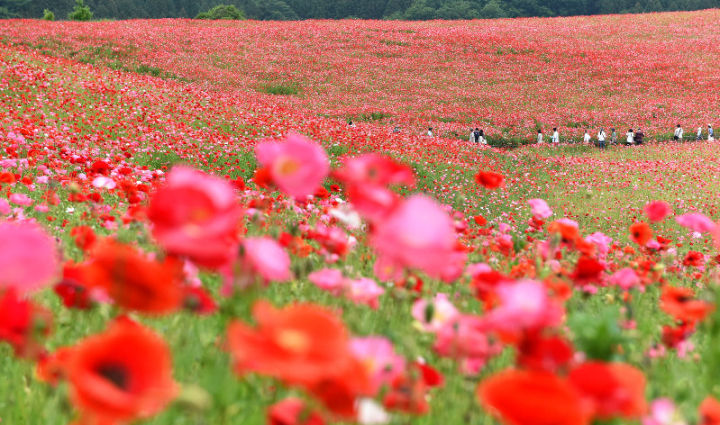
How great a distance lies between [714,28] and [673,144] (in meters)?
24.6

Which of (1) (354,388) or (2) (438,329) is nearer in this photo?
(1) (354,388)

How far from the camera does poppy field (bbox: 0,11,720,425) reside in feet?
3.09

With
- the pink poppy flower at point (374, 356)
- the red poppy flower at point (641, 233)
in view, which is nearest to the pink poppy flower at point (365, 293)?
the pink poppy flower at point (374, 356)

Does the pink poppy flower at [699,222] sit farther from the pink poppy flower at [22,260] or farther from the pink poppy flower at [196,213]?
the pink poppy flower at [22,260]

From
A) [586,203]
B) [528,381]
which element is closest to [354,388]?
[528,381]

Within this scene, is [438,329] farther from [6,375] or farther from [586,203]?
[586,203]

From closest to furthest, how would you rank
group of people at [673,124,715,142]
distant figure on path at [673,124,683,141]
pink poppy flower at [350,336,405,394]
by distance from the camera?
1. pink poppy flower at [350,336,405,394]
2. group of people at [673,124,715,142]
3. distant figure on path at [673,124,683,141]

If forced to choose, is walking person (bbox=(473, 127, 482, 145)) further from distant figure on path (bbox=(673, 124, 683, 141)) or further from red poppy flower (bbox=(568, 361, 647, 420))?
red poppy flower (bbox=(568, 361, 647, 420))

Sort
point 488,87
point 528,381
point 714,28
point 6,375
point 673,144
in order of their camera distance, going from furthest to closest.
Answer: point 714,28
point 488,87
point 673,144
point 6,375
point 528,381

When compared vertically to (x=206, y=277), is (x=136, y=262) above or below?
above

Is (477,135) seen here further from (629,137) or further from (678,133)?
(678,133)

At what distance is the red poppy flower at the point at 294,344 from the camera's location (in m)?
0.84

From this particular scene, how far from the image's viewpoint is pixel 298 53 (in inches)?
1292

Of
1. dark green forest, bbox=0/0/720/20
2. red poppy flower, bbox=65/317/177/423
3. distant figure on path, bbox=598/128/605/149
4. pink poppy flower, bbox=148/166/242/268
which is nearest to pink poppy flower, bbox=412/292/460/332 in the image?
pink poppy flower, bbox=148/166/242/268
